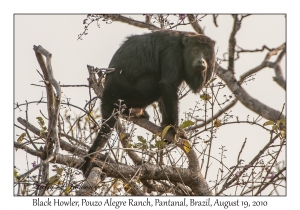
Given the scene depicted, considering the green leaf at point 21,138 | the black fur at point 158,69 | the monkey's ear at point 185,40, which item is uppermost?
the monkey's ear at point 185,40

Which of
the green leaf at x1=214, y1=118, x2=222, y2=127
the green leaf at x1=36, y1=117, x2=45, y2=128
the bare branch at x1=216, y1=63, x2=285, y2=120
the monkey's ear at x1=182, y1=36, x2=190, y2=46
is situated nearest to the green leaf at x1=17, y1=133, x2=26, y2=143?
the green leaf at x1=36, y1=117, x2=45, y2=128

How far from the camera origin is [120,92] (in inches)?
322

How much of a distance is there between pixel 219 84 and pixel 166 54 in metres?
1.48

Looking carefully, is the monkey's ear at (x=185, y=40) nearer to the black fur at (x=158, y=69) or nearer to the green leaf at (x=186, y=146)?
the black fur at (x=158, y=69)

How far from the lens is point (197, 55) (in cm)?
841

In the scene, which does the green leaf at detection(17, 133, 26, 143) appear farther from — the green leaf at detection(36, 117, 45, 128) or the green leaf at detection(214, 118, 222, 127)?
the green leaf at detection(214, 118, 222, 127)

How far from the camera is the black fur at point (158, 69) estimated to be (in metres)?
8.09

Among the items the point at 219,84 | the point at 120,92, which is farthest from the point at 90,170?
the point at 219,84

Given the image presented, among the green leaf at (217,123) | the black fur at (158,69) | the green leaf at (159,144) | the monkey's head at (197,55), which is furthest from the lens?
the monkey's head at (197,55)

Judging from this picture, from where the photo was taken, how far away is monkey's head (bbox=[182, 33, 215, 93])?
8430 millimetres

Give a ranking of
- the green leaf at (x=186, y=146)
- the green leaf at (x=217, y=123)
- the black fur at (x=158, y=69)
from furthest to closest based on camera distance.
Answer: the black fur at (x=158, y=69) < the green leaf at (x=217, y=123) < the green leaf at (x=186, y=146)

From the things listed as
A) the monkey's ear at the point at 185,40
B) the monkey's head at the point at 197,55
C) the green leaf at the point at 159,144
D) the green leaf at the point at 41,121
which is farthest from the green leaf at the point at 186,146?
the monkey's ear at the point at 185,40

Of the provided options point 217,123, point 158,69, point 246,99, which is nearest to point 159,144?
point 217,123
